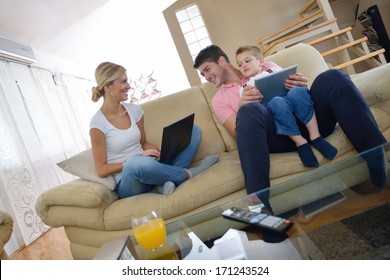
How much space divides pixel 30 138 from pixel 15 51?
979 millimetres

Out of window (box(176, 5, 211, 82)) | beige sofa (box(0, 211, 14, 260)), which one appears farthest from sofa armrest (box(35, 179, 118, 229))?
window (box(176, 5, 211, 82))

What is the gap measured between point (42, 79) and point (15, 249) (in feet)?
7.69

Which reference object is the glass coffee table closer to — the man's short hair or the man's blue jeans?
the man's blue jeans

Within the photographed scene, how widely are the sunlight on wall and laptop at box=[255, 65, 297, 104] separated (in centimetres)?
365

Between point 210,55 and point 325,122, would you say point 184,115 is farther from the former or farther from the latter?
point 325,122

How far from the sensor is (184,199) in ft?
4.60

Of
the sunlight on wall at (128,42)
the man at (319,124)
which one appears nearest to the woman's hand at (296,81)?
the man at (319,124)

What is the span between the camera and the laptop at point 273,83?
146cm

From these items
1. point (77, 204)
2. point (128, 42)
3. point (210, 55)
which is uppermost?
point (128, 42)

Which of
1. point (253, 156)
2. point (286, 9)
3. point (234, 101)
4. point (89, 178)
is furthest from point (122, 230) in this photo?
point (286, 9)

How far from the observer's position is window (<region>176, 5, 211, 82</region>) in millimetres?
5051

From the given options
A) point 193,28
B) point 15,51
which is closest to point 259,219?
point 15,51
